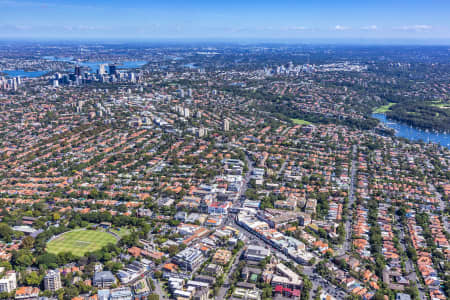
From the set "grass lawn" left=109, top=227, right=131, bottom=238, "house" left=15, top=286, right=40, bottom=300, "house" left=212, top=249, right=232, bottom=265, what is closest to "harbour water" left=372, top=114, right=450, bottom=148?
"house" left=212, top=249, right=232, bottom=265

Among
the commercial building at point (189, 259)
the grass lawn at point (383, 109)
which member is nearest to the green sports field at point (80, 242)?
the commercial building at point (189, 259)

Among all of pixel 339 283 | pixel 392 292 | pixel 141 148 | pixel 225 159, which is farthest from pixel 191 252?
pixel 141 148

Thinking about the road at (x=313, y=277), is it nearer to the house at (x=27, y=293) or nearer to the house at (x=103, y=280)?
the house at (x=103, y=280)

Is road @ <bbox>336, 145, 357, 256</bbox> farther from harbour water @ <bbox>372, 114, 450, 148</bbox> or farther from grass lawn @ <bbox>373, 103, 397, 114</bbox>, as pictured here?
grass lawn @ <bbox>373, 103, 397, 114</bbox>

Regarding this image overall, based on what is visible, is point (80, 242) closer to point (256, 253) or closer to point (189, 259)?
point (189, 259)

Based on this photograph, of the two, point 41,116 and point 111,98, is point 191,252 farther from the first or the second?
point 111,98
